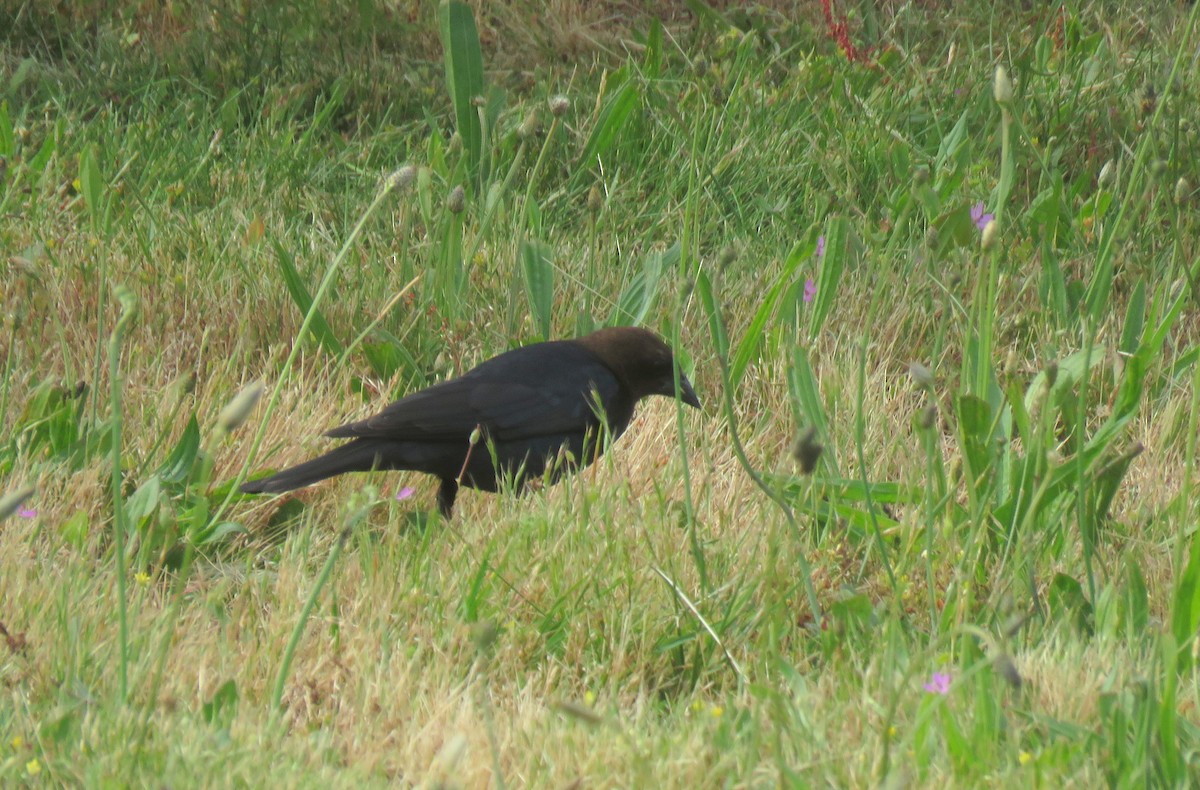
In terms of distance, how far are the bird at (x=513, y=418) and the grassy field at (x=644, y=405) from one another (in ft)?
0.36

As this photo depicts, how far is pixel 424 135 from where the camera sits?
5.73 metres

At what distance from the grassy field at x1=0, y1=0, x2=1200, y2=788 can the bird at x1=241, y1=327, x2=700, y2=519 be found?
111mm

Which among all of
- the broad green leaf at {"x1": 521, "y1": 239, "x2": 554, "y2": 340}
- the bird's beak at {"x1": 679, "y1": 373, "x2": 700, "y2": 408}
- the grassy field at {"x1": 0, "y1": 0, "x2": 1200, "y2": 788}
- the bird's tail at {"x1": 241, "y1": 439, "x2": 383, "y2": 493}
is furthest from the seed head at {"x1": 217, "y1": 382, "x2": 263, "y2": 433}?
the broad green leaf at {"x1": 521, "y1": 239, "x2": 554, "y2": 340}

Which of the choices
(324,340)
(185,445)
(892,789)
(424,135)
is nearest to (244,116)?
(424,135)

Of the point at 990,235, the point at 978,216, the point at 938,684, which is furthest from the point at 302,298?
the point at 938,684

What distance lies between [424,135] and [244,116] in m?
0.68

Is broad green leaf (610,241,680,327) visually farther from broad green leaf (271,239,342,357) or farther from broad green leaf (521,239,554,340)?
broad green leaf (271,239,342,357)

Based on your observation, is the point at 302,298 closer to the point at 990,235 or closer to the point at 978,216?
the point at 978,216

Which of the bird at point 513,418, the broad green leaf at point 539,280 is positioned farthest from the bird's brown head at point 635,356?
the broad green leaf at point 539,280

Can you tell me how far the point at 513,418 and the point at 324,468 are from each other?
57 centimetres

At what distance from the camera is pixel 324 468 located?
344cm

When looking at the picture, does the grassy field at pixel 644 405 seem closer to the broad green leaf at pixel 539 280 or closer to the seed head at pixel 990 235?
the broad green leaf at pixel 539 280

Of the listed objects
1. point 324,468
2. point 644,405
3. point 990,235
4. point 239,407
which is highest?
point 239,407

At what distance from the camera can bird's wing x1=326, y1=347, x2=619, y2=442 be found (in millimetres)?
3619
